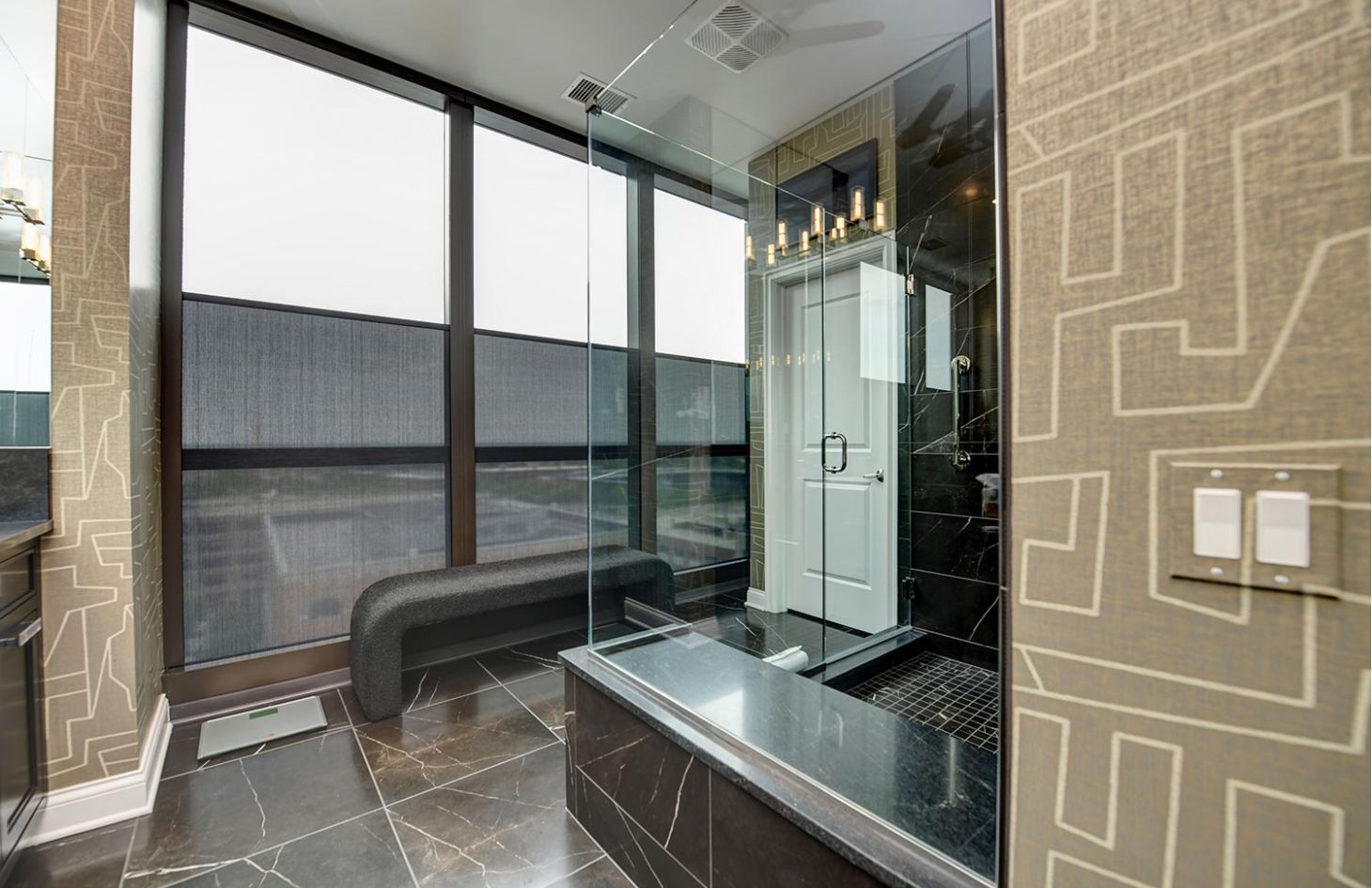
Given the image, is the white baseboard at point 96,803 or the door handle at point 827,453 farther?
the door handle at point 827,453

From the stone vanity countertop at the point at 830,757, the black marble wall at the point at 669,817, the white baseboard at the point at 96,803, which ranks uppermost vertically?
the stone vanity countertop at the point at 830,757

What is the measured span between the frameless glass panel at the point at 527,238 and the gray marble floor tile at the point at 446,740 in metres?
1.97

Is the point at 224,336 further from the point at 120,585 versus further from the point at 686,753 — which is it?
the point at 686,753

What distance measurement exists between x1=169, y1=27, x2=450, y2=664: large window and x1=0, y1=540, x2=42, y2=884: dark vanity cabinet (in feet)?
2.74

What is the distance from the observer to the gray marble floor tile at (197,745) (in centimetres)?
194

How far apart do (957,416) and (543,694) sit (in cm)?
232

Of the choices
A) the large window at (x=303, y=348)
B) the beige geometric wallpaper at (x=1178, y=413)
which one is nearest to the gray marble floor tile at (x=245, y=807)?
the large window at (x=303, y=348)

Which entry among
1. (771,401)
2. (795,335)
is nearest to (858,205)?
(795,335)

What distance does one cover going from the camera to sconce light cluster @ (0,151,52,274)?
1.54 metres

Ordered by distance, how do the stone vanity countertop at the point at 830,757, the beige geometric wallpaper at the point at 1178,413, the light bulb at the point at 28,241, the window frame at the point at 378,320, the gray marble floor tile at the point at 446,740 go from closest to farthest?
the beige geometric wallpaper at the point at 1178,413, the stone vanity countertop at the point at 830,757, the light bulb at the point at 28,241, the gray marble floor tile at the point at 446,740, the window frame at the point at 378,320

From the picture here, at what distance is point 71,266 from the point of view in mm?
1649

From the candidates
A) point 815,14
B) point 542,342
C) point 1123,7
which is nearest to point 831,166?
point 815,14

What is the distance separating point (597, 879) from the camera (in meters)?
1.46

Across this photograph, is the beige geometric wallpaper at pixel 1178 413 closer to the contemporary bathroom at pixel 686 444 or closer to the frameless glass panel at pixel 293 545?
the contemporary bathroom at pixel 686 444
